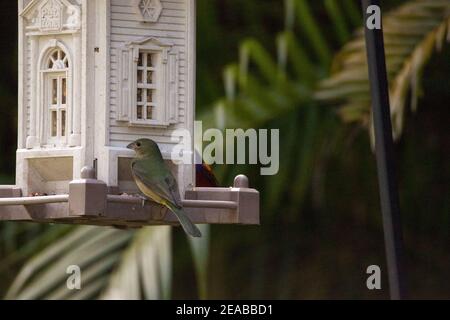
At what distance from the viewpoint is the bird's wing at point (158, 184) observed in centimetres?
501

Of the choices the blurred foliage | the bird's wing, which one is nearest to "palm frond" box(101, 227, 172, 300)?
the blurred foliage

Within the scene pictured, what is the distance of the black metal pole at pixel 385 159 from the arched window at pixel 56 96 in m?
1.38

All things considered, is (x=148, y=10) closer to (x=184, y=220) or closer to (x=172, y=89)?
(x=172, y=89)

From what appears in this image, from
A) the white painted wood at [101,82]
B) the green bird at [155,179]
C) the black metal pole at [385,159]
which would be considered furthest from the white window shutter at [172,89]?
the black metal pole at [385,159]

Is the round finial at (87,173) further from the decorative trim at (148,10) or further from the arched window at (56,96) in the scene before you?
the decorative trim at (148,10)

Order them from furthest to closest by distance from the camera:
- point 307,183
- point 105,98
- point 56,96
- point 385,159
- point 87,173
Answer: point 307,183 → point 56,96 → point 105,98 → point 87,173 → point 385,159

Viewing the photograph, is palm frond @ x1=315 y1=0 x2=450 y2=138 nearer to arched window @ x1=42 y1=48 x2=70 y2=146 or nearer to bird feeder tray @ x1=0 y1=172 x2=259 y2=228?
bird feeder tray @ x1=0 y1=172 x2=259 y2=228

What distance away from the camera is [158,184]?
5.02m

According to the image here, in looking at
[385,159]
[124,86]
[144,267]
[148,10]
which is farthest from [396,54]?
[385,159]

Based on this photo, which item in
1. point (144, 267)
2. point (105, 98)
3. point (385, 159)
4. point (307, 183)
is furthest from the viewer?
point (307, 183)

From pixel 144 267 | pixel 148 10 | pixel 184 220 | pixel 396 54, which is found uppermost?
pixel 396 54

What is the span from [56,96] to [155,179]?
602 millimetres

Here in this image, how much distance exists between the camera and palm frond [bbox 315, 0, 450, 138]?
7777 mm

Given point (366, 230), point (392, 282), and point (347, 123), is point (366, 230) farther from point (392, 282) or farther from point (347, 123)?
point (392, 282)
